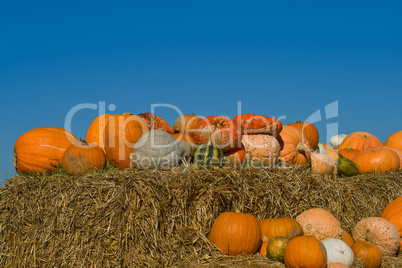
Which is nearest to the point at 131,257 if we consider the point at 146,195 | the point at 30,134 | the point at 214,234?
the point at 146,195

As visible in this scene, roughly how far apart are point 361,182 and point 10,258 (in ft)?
17.2

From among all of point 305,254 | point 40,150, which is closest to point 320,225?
point 305,254

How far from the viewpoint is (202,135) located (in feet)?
19.1

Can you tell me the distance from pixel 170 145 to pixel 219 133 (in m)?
0.93

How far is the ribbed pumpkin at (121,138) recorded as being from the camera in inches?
217

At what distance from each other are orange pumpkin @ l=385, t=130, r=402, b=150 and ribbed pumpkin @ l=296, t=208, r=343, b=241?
210 inches

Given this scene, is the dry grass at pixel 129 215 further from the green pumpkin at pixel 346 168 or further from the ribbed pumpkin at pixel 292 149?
the green pumpkin at pixel 346 168

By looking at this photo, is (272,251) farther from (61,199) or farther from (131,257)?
(61,199)

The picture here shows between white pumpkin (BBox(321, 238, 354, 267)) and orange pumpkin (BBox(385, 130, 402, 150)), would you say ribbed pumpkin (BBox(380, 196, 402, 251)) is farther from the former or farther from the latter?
orange pumpkin (BBox(385, 130, 402, 150))

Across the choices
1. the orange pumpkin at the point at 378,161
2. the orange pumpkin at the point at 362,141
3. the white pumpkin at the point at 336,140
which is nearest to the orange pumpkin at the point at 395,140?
the orange pumpkin at the point at 362,141

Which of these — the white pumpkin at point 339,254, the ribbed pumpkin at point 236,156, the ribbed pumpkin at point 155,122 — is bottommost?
the white pumpkin at point 339,254

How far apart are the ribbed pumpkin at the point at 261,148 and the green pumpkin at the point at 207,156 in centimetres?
73

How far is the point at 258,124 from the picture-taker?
620 cm

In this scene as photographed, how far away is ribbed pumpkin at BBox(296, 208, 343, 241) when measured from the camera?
15.2 ft
